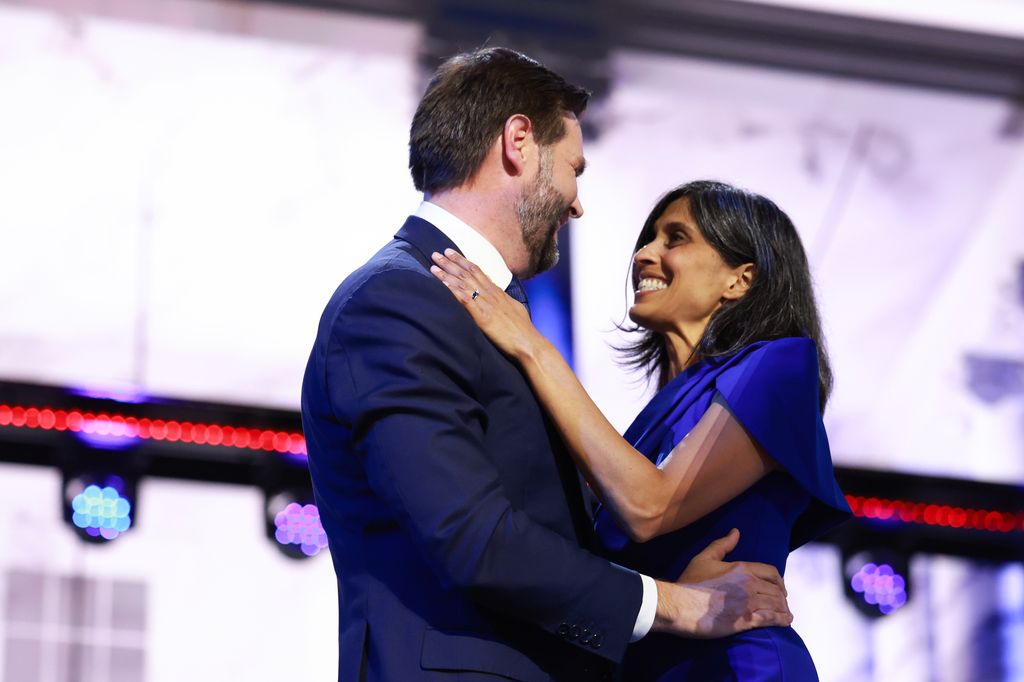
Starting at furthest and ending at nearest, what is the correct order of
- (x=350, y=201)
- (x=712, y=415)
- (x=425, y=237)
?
(x=350, y=201)
(x=712, y=415)
(x=425, y=237)

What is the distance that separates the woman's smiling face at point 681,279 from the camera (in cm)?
279

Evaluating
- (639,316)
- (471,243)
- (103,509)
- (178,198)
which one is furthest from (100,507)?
(471,243)

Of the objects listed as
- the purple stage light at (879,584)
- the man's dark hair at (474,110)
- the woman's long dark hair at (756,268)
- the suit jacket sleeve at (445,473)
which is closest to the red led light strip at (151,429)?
the woman's long dark hair at (756,268)

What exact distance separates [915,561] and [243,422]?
2.65 m

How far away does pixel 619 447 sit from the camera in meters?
2.26

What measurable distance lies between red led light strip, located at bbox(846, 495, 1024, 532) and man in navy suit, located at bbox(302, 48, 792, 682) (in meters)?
2.51

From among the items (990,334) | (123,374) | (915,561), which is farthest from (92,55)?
(915,561)

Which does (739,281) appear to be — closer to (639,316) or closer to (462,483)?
(639,316)

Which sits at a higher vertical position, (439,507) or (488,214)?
(488,214)

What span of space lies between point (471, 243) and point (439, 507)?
1.67 feet

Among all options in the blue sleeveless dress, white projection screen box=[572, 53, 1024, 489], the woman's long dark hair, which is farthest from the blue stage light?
the blue sleeveless dress

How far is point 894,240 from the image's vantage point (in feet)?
16.4

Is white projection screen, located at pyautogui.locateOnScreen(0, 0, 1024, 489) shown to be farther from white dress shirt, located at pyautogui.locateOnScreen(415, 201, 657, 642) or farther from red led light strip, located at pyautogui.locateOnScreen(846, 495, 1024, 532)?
white dress shirt, located at pyautogui.locateOnScreen(415, 201, 657, 642)

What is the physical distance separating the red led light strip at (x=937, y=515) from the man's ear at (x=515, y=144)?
2.73 metres
